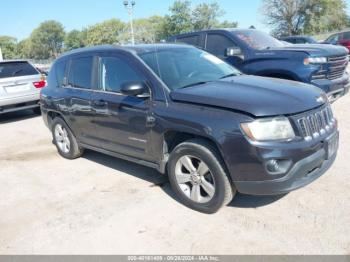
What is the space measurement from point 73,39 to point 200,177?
129805mm

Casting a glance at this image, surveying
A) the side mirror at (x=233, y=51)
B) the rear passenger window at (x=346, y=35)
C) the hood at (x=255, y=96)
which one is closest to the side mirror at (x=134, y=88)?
the hood at (x=255, y=96)

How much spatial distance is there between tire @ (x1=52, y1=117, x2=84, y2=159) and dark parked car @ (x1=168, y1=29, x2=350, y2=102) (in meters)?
3.35

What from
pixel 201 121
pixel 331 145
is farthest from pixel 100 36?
pixel 331 145

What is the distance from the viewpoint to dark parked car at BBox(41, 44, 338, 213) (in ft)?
11.0

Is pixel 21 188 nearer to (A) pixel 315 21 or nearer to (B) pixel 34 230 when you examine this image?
(B) pixel 34 230

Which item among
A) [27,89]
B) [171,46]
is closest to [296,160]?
[171,46]

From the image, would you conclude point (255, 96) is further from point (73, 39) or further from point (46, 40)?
point (46, 40)

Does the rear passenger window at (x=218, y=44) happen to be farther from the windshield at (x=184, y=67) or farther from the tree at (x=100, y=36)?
the tree at (x=100, y=36)

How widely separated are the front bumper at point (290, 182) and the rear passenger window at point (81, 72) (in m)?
2.81

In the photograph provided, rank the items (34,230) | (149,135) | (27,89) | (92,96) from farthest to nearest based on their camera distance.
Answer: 1. (27,89)
2. (92,96)
3. (149,135)
4. (34,230)

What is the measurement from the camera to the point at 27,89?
980 cm

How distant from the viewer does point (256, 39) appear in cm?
779

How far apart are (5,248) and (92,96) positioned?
224 centimetres

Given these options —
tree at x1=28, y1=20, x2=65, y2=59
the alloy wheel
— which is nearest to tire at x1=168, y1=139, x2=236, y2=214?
the alloy wheel
